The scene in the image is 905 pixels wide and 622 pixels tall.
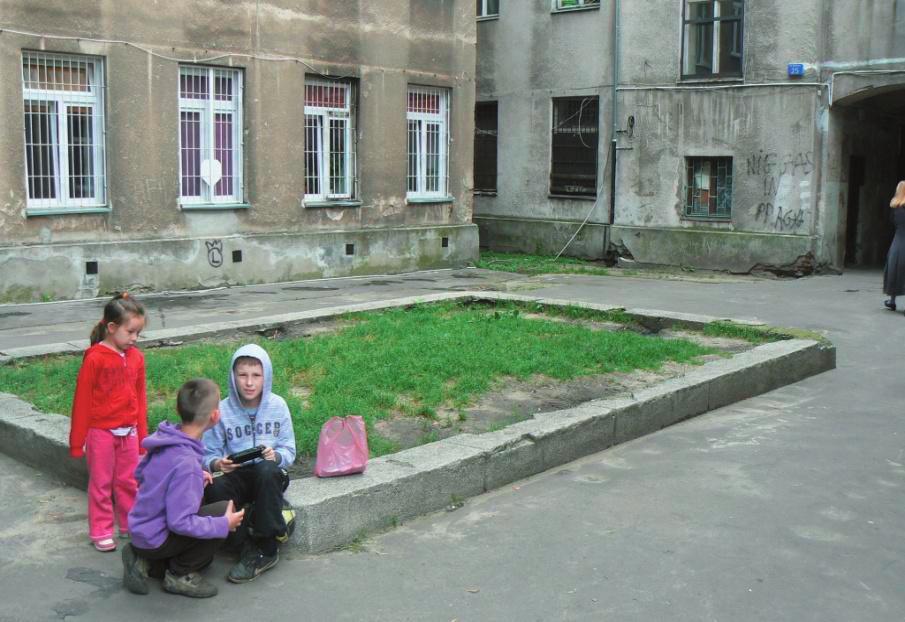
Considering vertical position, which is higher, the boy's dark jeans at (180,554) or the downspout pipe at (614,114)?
the downspout pipe at (614,114)

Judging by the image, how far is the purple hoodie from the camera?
487 centimetres

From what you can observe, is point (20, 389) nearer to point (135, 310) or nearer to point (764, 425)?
point (135, 310)

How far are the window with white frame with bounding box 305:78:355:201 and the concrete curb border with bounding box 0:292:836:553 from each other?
26.6ft

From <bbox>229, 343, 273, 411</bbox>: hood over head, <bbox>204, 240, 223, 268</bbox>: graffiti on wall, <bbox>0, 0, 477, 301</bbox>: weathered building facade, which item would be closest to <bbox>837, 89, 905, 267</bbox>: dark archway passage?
<bbox>0, 0, 477, 301</bbox>: weathered building facade

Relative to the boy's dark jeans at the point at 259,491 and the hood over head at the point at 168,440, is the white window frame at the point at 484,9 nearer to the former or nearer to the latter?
the boy's dark jeans at the point at 259,491

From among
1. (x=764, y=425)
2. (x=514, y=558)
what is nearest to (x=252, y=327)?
(x=764, y=425)

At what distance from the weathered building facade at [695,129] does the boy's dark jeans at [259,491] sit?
15782 millimetres

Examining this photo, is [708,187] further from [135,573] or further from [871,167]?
[135,573]

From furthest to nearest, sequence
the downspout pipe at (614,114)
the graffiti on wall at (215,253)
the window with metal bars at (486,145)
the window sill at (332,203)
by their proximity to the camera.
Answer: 1. the window with metal bars at (486,145)
2. the downspout pipe at (614,114)
3. the window sill at (332,203)
4. the graffiti on wall at (215,253)

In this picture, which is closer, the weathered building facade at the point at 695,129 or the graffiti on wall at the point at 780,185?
the weathered building facade at the point at 695,129

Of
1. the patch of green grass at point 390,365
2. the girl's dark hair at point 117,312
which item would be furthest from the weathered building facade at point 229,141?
the girl's dark hair at point 117,312

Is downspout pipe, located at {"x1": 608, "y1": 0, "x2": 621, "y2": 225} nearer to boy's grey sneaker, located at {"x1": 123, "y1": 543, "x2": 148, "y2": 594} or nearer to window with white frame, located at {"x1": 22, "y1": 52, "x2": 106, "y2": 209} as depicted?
window with white frame, located at {"x1": 22, "y1": 52, "x2": 106, "y2": 209}

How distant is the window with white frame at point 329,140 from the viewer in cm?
1767

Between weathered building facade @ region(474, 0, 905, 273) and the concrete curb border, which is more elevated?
weathered building facade @ region(474, 0, 905, 273)
